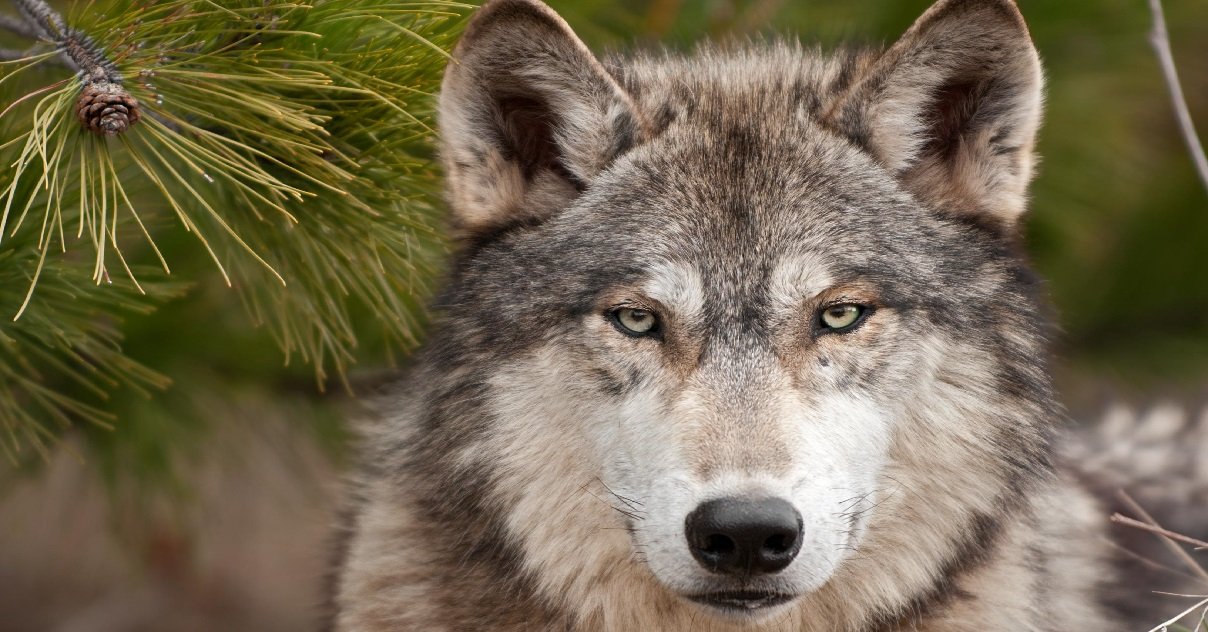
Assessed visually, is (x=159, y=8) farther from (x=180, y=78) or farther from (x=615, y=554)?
(x=615, y=554)

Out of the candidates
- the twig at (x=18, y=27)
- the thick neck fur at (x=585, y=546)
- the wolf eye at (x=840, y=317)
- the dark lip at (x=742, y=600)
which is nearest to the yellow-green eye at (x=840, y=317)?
the wolf eye at (x=840, y=317)

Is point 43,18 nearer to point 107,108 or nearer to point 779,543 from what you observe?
point 107,108

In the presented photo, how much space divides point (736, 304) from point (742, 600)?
71 centimetres

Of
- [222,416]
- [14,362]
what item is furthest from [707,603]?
[222,416]

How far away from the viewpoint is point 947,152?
11.4 ft

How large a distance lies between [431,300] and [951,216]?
59.4 inches

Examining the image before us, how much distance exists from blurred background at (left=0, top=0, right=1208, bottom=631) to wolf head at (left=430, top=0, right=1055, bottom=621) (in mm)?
681

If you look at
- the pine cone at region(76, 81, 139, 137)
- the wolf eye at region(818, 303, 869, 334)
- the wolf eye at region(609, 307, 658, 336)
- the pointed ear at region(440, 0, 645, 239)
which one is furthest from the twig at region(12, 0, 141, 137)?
the wolf eye at region(818, 303, 869, 334)

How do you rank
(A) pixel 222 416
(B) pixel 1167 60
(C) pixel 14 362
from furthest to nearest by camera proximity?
(A) pixel 222 416 → (C) pixel 14 362 → (B) pixel 1167 60

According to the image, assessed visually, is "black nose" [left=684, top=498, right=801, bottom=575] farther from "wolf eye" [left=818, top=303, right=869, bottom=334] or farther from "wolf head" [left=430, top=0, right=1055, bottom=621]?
"wolf eye" [left=818, top=303, right=869, bottom=334]

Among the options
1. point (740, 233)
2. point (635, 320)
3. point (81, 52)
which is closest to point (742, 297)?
point (740, 233)

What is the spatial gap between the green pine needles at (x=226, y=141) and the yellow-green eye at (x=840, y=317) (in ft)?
3.69

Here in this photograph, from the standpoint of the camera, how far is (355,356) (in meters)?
5.04

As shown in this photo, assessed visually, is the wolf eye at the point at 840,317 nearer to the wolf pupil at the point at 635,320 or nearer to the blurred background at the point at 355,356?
Result: the wolf pupil at the point at 635,320
